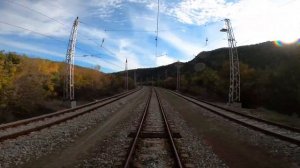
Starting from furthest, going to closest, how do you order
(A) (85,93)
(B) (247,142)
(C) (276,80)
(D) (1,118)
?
(A) (85,93) → (C) (276,80) → (D) (1,118) → (B) (247,142)

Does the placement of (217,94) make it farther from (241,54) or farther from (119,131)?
(241,54)

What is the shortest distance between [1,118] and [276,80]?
33.8 metres

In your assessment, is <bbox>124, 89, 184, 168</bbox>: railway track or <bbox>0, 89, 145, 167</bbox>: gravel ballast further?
<bbox>0, 89, 145, 167</bbox>: gravel ballast

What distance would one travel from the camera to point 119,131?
1662cm

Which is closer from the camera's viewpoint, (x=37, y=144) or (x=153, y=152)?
(x=153, y=152)

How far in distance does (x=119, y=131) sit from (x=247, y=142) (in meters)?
5.86

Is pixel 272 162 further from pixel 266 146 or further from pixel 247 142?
pixel 247 142

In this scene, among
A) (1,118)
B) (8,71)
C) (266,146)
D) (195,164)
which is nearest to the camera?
(195,164)

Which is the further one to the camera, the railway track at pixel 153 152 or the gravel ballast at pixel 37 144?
the gravel ballast at pixel 37 144

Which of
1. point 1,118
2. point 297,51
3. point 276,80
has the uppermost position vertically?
point 297,51

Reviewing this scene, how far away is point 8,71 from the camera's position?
36.8 meters

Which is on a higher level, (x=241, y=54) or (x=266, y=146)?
(x=241, y=54)

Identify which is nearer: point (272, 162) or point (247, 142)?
point (272, 162)

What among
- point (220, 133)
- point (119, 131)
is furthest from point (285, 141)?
point (119, 131)
